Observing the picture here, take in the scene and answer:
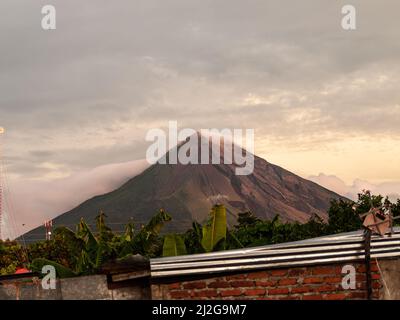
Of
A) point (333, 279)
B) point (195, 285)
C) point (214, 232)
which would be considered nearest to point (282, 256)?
point (333, 279)

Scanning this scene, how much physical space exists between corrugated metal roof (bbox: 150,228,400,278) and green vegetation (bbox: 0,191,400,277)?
2.02ft

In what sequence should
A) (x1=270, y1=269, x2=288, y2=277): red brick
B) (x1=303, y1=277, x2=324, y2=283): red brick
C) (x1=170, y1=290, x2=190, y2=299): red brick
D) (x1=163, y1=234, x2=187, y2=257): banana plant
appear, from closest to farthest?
(x1=303, y1=277, x2=324, y2=283): red brick → (x1=270, y1=269, x2=288, y2=277): red brick → (x1=170, y1=290, x2=190, y2=299): red brick → (x1=163, y1=234, x2=187, y2=257): banana plant

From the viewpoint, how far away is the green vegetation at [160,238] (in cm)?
1510

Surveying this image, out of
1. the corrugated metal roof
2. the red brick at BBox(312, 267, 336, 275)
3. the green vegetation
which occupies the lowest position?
the green vegetation

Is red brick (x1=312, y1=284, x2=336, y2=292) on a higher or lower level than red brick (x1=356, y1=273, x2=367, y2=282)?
lower

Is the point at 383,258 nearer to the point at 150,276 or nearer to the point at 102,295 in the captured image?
the point at 150,276

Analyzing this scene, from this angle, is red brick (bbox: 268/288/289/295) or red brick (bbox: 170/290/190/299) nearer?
red brick (bbox: 268/288/289/295)

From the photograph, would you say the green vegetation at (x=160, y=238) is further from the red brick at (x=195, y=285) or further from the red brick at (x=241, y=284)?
the red brick at (x=241, y=284)

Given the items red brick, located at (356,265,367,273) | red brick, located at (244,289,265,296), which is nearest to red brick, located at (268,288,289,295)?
red brick, located at (244,289,265,296)

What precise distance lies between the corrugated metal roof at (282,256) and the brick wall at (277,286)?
16 centimetres

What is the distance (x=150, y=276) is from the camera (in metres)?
9.03

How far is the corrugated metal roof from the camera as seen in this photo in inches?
345

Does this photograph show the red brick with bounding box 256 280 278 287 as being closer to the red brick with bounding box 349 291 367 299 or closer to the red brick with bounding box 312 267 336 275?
the red brick with bounding box 312 267 336 275
